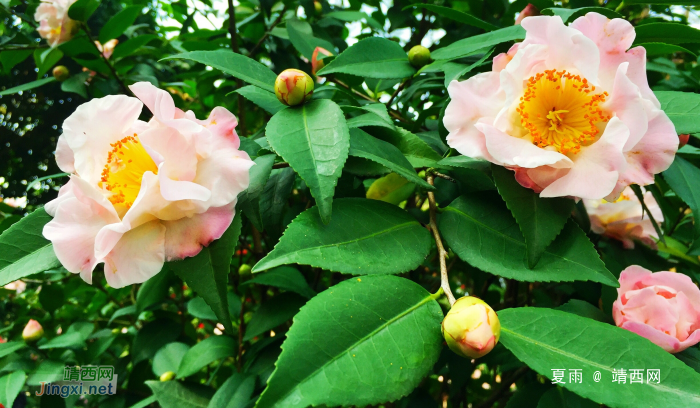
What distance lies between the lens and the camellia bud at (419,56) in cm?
63

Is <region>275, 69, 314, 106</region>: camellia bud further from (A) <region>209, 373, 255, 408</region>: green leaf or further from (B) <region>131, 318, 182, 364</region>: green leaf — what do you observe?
(B) <region>131, 318, 182, 364</region>: green leaf

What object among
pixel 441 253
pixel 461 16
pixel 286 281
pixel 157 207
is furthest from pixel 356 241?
pixel 461 16

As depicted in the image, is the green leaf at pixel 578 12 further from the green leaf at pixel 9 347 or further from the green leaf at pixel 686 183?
the green leaf at pixel 9 347

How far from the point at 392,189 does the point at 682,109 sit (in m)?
0.37

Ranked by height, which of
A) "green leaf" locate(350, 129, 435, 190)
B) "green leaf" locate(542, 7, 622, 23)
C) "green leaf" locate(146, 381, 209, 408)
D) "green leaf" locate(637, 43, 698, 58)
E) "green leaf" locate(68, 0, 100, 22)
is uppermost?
"green leaf" locate(542, 7, 622, 23)

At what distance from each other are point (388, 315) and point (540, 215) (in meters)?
0.20

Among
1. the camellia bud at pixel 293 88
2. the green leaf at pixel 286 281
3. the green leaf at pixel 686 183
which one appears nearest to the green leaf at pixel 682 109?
the green leaf at pixel 686 183

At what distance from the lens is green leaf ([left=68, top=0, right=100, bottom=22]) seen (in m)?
0.84

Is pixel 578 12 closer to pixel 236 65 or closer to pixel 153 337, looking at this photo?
pixel 236 65

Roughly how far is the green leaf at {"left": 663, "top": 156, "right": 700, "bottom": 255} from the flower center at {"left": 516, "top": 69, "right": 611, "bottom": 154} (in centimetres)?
18

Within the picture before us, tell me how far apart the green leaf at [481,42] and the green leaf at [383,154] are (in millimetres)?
173

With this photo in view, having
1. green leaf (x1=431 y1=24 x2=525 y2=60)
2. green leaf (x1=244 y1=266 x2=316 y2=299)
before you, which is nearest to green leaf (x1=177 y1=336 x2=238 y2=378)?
green leaf (x1=244 y1=266 x2=316 y2=299)

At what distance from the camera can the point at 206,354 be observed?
734 mm

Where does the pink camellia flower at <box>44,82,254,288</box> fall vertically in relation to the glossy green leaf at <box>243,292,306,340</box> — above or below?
above
